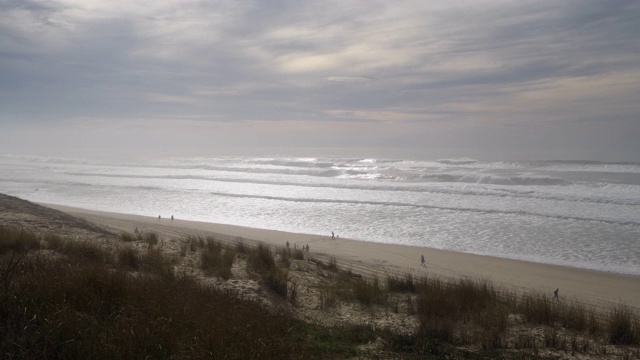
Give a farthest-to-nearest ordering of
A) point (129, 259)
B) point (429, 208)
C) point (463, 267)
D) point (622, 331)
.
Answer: point (429, 208)
point (463, 267)
point (129, 259)
point (622, 331)

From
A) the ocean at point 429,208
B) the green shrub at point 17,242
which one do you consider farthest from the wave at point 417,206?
the green shrub at point 17,242

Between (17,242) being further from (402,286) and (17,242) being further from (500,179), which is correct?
(500,179)

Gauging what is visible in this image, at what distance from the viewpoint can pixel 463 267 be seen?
13.8 m

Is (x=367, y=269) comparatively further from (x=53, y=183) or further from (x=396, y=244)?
(x=53, y=183)

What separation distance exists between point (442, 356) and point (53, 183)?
38635 millimetres

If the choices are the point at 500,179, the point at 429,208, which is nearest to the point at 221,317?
the point at 429,208

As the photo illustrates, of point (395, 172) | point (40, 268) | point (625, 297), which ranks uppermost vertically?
point (395, 172)

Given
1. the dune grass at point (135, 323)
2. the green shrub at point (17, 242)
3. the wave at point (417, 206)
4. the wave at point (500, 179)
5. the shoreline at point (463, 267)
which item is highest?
the wave at point (500, 179)

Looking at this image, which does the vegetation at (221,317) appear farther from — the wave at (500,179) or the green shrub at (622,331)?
the wave at (500,179)

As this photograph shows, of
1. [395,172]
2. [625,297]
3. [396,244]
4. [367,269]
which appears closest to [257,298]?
[367,269]

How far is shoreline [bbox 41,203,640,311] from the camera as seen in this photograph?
11.6 meters

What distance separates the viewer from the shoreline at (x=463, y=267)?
11.6 meters

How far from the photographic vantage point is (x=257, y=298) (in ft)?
24.9

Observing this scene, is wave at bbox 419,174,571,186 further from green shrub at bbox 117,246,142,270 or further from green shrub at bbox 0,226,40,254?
green shrub at bbox 0,226,40,254
